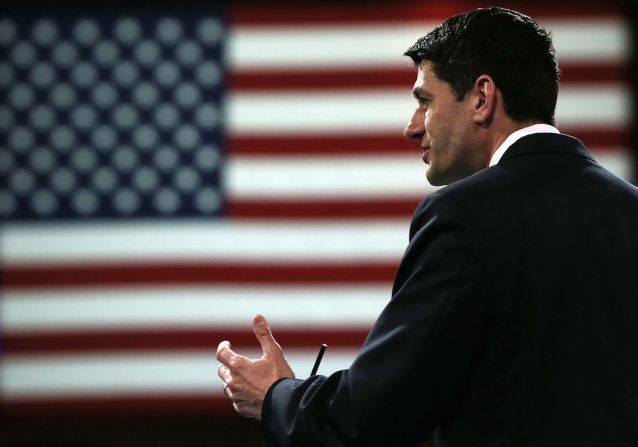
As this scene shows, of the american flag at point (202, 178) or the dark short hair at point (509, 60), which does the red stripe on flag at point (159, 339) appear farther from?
the dark short hair at point (509, 60)

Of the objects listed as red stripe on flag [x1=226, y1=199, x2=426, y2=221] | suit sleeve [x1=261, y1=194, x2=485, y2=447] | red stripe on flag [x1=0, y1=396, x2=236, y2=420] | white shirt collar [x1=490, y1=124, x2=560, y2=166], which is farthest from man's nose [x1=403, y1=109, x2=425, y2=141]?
red stripe on flag [x1=0, y1=396, x2=236, y2=420]

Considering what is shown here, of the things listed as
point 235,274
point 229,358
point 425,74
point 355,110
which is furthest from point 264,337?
point 355,110

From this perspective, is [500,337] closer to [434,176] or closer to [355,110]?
[434,176]

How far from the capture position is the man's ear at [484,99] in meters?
1.08

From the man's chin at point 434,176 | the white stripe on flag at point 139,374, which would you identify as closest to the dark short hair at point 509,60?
the man's chin at point 434,176

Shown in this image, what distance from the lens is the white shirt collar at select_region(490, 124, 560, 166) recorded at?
41.4 inches

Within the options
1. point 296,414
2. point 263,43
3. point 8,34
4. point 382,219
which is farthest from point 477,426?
point 8,34

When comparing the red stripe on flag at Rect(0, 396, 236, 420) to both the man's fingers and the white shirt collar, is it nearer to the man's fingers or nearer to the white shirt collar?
the man's fingers

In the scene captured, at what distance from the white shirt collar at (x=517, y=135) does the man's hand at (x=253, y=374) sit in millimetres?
382

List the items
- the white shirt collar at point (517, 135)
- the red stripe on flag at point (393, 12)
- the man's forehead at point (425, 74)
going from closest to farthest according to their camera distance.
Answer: the white shirt collar at point (517, 135) → the man's forehead at point (425, 74) → the red stripe on flag at point (393, 12)

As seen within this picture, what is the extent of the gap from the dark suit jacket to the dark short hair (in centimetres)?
16

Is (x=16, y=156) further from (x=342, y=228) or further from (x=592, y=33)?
(x=592, y=33)

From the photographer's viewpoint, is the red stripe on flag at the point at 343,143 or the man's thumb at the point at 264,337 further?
the red stripe on flag at the point at 343,143

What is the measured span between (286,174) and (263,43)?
57 cm
